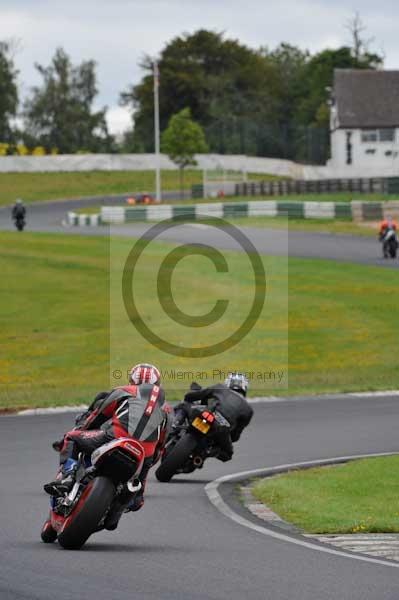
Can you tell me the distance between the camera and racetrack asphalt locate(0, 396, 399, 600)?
8031mm

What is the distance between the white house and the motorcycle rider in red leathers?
79266 millimetres

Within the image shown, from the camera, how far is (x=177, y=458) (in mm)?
14266

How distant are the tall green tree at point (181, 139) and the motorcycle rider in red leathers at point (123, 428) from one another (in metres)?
72.8

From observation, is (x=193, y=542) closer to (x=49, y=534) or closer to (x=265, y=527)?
(x=49, y=534)

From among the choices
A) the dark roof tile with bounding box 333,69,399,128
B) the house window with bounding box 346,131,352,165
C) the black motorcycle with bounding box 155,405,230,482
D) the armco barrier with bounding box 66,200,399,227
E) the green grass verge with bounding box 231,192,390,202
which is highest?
the dark roof tile with bounding box 333,69,399,128

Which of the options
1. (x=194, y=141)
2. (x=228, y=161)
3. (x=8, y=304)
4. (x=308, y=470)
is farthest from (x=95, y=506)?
(x=228, y=161)

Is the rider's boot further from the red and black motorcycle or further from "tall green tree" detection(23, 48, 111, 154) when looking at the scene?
"tall green tree" detection(23, 48, 111, 154)

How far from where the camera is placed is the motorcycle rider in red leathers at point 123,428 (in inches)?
408

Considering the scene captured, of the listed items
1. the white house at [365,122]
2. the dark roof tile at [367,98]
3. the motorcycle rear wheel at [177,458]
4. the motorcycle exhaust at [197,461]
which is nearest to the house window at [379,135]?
the white house at [365,122]

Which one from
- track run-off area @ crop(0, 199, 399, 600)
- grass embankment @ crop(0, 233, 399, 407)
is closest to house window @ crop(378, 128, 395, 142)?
grass embankment @ crop(0, 233, 399, 407)

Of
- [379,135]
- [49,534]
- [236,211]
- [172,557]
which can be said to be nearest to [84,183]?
[379,135]

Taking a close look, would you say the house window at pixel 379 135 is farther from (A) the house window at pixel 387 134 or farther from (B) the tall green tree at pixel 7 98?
(B) the tall green tree at pixel 7 98

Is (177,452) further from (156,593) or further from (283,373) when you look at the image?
(283,373)

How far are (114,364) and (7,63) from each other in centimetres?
10029
